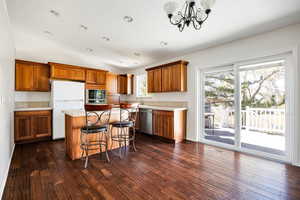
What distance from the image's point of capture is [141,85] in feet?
19.8

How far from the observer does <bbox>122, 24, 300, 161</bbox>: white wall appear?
8.41 ft

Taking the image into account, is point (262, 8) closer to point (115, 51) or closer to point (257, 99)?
point (257, 99)

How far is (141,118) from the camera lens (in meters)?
4.98

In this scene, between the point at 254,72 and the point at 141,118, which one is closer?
the point at 254,72

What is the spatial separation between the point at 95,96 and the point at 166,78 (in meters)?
2.69

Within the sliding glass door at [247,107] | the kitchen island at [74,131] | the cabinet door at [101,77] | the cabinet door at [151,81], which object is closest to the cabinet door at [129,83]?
the cabinet door at [101,77]

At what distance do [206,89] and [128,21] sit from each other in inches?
103

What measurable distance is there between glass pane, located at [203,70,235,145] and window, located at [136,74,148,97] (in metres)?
2.57

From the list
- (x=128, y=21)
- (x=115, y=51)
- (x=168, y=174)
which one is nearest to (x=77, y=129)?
(x=168, y=174)

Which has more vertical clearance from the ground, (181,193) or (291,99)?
(291,99)

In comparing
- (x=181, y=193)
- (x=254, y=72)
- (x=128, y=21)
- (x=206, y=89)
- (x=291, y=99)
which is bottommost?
(x=181, y=193)

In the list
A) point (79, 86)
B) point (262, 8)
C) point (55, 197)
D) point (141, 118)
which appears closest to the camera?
point (55, 197)

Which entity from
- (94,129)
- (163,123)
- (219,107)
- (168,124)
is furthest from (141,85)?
(94,129)

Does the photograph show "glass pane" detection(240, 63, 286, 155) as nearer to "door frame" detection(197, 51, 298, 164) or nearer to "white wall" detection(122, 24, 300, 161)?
"door frame" detection(197, 51, 298, 164)
